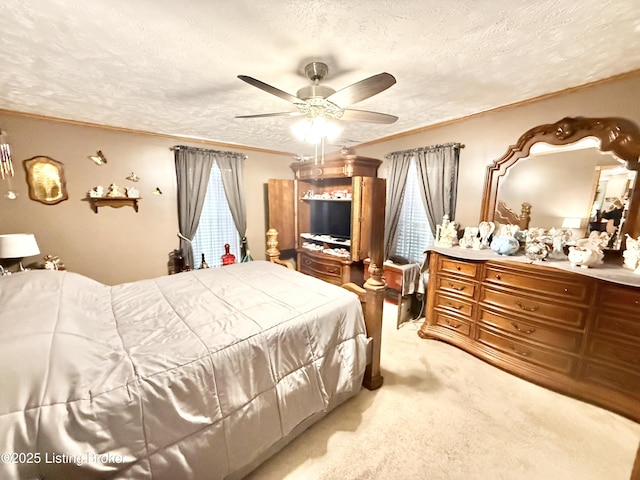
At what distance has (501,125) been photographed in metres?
2.38

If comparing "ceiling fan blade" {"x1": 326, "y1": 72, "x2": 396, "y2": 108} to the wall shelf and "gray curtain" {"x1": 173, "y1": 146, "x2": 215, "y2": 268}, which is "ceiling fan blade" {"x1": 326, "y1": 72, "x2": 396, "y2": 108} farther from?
the wall shelf

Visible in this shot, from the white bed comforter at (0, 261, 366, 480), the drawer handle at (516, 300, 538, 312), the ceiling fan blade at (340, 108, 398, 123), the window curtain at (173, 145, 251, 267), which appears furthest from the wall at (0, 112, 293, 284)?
the drawer handle at (516, 300, 538, 312)

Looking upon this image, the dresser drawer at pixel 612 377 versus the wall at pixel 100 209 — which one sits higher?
the wall at pixel 100 209

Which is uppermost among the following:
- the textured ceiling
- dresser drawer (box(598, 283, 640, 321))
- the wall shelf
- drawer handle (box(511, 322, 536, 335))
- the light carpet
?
the textured ceiling

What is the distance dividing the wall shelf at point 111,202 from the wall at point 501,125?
3.22 metres

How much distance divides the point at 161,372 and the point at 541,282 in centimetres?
262

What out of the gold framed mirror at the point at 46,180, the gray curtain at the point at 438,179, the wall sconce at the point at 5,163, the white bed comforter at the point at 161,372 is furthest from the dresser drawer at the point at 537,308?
the wall sconce at the point at 5,163

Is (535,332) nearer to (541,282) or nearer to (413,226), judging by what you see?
(541,282)

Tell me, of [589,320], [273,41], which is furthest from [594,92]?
[273,41]

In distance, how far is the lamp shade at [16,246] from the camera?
211cm

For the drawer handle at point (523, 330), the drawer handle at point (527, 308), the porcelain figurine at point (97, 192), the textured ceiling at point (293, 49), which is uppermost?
the textured ceiling at point (293, 49)

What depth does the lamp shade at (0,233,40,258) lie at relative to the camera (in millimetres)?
2107

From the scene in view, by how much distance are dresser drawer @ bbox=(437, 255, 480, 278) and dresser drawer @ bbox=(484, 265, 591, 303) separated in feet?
0.35

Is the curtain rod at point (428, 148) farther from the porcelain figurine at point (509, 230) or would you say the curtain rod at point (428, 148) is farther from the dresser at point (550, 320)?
the dresser at point (550, 320)
